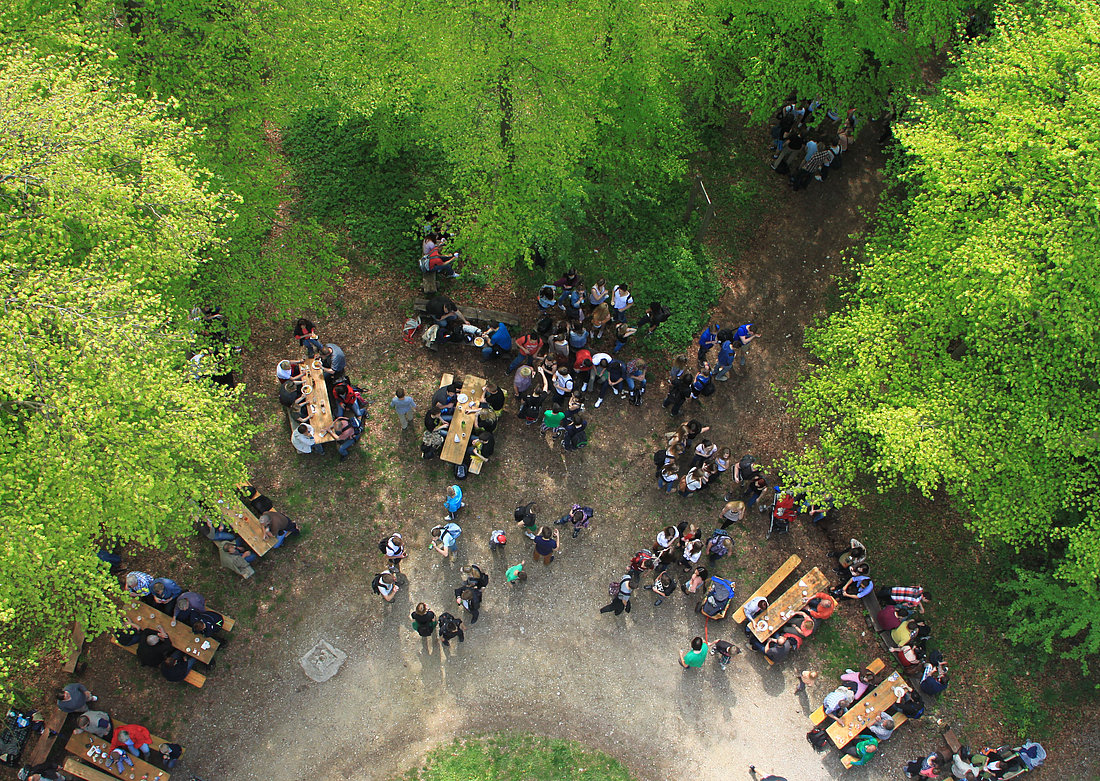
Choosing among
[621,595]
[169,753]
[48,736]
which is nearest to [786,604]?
[621,595]

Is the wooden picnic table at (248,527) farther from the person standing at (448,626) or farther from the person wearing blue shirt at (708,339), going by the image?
the person wearing blue shirt at (708,339)

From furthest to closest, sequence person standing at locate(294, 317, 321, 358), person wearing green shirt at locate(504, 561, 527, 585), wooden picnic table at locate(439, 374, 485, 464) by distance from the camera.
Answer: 1. person standing at locate(294, 317, 321, 358)
2. wooden picnic table at locate(439, 374, 485, 464)
3. person wearing green shirt at locate(504, 561, 527, 585)

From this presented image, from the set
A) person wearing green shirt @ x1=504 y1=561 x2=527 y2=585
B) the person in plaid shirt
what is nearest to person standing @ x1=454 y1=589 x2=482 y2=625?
person wearing green shirt @ x1=504 y1=561 x2=527 y2=585

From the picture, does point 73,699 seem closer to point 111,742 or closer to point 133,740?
point 111,742

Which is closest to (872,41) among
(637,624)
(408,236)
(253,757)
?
(408,236)

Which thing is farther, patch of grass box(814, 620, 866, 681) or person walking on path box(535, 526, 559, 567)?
patch of grass box(814, 620, 866, 681)

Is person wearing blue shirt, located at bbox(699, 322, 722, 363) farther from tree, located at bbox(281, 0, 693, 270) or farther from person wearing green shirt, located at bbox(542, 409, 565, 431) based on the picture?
tree, located at bbox(281, 0, 693, 270)

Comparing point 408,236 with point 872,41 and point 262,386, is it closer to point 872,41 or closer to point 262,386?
point 262,386
